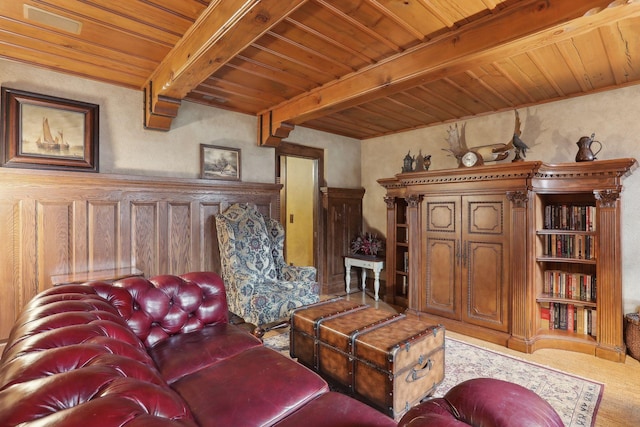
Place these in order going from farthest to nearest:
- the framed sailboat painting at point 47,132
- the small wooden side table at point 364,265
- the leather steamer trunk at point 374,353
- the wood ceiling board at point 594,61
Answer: the small wooden side table at point 364,265, the framed sailboat painting at point 47,132, the wood ceiling board at point 594,61, the leather steamer trunk at point 374,353

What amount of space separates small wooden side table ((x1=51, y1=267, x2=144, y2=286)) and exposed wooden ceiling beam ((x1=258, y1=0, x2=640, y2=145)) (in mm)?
2386

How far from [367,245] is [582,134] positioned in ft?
9.55

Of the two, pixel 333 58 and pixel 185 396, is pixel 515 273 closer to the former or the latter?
pixel 333 58

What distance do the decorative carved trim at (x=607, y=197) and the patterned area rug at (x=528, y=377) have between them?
4.89 feet

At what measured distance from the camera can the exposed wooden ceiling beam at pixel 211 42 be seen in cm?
175

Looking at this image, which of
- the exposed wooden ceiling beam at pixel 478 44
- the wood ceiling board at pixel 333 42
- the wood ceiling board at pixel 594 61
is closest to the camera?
the exposed wooden ceiling beam at pixel 478 44

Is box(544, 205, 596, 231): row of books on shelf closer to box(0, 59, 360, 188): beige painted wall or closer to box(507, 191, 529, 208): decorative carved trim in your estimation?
box(507, 191, 529, 208): decorative carved trim

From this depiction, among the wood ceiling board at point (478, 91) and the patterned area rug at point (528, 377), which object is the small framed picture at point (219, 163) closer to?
the patterned area rug at point (528, 377)

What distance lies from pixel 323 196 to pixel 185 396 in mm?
3755

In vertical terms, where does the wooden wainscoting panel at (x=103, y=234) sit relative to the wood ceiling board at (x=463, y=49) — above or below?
below

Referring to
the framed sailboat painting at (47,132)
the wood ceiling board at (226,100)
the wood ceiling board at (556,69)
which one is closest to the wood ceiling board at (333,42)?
the wood ceiling board at (556,69)

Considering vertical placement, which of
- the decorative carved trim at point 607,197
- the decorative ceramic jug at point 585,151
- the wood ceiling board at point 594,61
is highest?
the wood ceiling board at point 594,61

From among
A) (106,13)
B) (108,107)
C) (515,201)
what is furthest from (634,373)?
(108,107)

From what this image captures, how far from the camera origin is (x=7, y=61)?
263 centimetres
